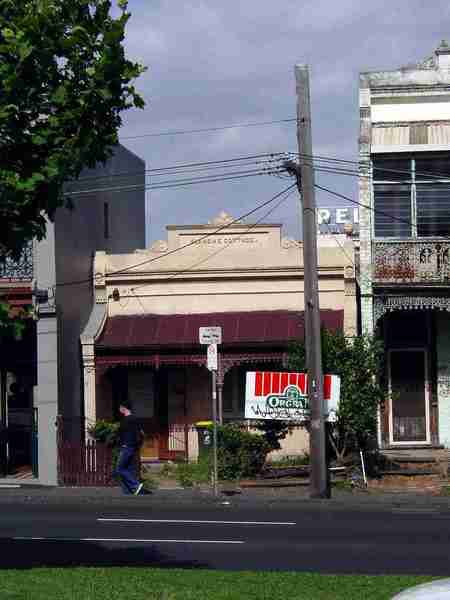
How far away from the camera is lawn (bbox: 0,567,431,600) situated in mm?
9125

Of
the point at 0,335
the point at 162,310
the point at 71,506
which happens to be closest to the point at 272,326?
the point at 162,310

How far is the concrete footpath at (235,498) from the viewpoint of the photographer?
63.1 feet

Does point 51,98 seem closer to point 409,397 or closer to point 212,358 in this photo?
point 212,358

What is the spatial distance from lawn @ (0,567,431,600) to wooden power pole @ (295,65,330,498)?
8812 millimetres

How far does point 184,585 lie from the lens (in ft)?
31.9

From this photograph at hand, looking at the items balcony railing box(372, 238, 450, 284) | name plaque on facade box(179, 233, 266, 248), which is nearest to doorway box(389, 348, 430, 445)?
balcony railing box(372, 238, 450, 284)

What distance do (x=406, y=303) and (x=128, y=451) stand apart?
22.9ft

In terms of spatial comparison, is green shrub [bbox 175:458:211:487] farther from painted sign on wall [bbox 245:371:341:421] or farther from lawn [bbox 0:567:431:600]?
lawn [bbox 0:567:431:600]

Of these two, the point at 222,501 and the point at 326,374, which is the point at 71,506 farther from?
the point at 326,374

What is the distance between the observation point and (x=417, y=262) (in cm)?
2366

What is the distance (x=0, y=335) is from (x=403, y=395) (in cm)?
1656

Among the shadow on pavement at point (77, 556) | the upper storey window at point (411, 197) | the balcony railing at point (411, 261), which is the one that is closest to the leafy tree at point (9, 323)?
the shadow on pavement at point (77, 556)

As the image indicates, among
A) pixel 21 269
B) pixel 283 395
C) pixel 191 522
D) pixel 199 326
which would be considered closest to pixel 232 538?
pixel 191 522

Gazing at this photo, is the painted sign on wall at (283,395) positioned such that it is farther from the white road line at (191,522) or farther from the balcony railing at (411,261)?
the white road line at (191,522)
